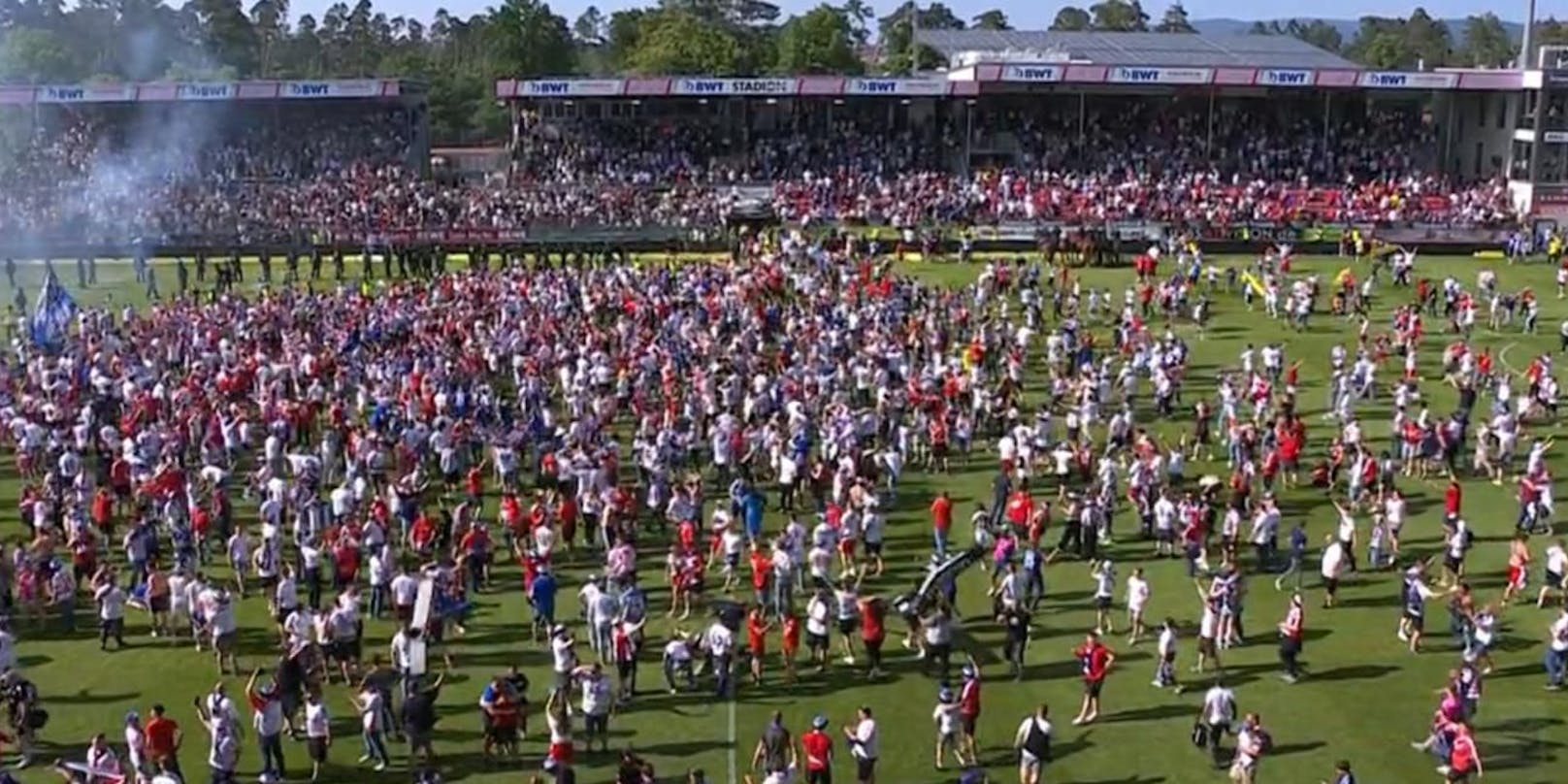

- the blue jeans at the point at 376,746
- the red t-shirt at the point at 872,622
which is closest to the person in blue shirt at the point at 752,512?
the red t-shirt at the point at 872,622

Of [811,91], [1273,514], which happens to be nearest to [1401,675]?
[1273,514]

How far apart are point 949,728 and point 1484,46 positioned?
181 m

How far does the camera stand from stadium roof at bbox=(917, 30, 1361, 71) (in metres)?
94.5

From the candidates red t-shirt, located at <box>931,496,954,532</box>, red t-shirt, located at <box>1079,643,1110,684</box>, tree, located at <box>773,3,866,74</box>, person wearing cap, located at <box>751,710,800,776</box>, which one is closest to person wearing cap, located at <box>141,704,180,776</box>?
person wearing cap, located at <box>751,710,800,776</box>

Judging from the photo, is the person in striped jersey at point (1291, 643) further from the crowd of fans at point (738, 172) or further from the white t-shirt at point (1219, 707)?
the crowd of fans at point (738, 172)

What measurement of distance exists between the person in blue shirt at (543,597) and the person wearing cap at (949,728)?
5305 mm

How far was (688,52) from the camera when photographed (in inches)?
4158

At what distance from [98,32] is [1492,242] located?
10722cm

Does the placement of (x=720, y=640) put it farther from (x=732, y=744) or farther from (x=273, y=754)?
(x=273, y=754)

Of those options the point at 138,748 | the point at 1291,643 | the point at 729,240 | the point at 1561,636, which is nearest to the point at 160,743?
the point at 138,748

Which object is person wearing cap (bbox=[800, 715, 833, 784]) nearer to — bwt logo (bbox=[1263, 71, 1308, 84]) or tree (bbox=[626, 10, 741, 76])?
bwt logo (bbox=[1263, 71, 1308, 84])

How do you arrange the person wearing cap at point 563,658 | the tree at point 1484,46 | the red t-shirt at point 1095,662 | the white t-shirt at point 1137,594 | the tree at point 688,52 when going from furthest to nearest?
1. the tree at point 1484,46
2. the tree at point 688,52
3. the white t-shirt at point 1137,594
4. the red t-shirt at point 1095,662
5. the person wearing cap at point 563,658

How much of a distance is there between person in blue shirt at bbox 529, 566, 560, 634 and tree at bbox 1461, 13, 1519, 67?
144m

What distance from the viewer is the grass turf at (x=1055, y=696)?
16625 millimetres
